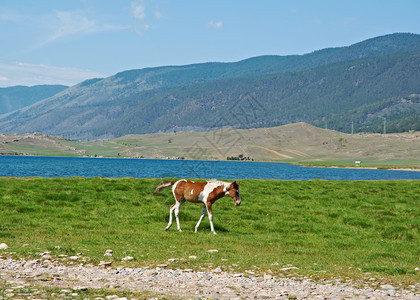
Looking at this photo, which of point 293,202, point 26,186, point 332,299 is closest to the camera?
point 332,299

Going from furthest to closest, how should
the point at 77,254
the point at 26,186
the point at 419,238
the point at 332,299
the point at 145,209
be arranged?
1. the point at 26,186
2. the point at 145,209
3. the point at 419,238
4. the point at 77,254
5. the point at 332,299

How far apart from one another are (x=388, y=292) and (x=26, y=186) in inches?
1158

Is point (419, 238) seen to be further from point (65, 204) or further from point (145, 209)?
point (65, 204)

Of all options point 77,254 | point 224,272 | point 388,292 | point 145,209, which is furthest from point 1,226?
point 388,292

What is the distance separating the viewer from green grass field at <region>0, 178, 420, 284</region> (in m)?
15.2

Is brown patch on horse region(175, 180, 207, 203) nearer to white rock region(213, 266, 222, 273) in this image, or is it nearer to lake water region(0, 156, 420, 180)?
white rock region(213, 266, 222, 273)

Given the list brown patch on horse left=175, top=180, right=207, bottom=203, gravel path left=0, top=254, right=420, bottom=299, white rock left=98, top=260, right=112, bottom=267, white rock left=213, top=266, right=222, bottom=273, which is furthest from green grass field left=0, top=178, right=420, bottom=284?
brown patch on horse left=175, top=180, right=207, bottom=203

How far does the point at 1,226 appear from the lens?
20.3 metres

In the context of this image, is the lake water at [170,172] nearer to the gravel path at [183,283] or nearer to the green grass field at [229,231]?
the green grass field at [229,231]

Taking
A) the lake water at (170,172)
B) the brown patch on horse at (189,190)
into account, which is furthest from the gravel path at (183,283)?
the lake water at (170,172)

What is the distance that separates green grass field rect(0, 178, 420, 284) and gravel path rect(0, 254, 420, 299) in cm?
101

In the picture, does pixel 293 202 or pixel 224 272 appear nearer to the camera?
pixel 224 272

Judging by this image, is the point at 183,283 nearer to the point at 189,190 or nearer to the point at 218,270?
the point at 218,270

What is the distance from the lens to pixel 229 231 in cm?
2184
